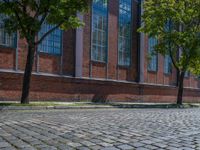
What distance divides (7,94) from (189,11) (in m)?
15.2

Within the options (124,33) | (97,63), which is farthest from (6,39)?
(124,33)

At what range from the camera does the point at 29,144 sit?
619 centimetres

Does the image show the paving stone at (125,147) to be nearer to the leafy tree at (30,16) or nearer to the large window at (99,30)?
the leafy tree at (30,16)

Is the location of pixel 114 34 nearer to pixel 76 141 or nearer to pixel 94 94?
pixel 94 94

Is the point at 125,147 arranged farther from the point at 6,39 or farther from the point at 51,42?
the point at 51,42

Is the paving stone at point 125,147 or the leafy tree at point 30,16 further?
the leafy tree at point 30,16

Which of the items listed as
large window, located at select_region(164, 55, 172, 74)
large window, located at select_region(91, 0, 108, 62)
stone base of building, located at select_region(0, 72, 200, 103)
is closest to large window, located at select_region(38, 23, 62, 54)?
stone base of building, located at select_region(0, 72, 200, 103)

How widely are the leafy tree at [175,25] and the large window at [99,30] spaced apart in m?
3.12

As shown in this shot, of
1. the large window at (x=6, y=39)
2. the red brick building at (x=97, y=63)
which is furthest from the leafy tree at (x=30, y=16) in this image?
the red brick building at (x=97, y=63)

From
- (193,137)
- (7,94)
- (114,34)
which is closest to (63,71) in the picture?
(7,94)

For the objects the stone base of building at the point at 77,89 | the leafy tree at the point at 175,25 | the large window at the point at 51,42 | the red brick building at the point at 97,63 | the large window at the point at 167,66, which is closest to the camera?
the stone base of building at the point at 77,89

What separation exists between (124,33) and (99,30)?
4019 millimetres

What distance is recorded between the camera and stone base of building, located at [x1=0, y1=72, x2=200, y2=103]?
21500 mm

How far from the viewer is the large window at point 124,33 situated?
1266 inches
